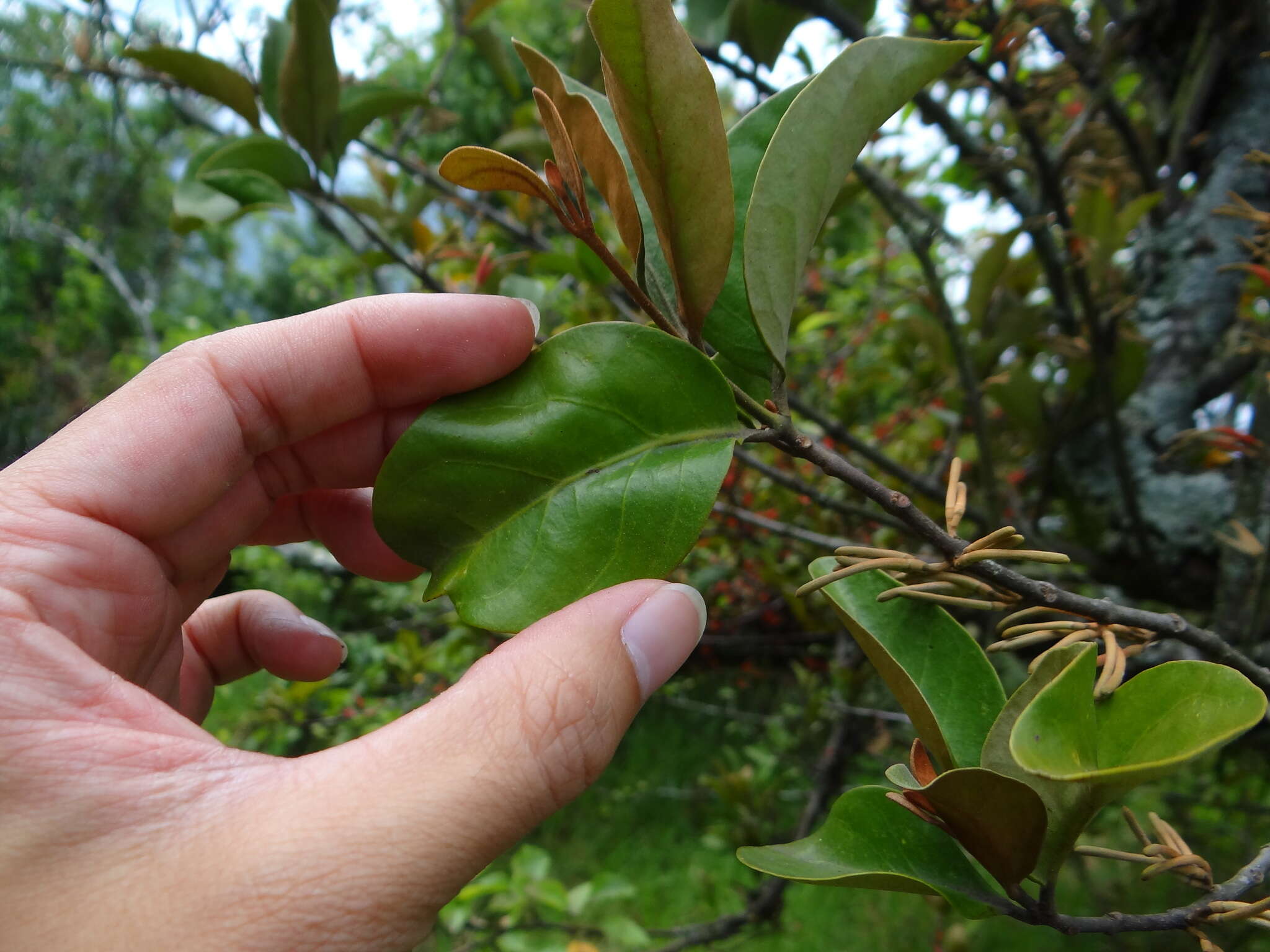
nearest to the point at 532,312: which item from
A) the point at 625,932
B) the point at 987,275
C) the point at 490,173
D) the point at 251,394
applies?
the point at 490,173

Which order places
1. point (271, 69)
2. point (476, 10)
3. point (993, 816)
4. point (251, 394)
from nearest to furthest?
point (993, 816) < point (251, 394) < point (271, 69) < point (476, 10)

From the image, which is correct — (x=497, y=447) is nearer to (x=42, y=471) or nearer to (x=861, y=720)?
(x=42, y=471)

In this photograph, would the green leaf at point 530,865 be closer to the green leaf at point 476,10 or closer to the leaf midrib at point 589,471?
the leaf midrib at point 589,471

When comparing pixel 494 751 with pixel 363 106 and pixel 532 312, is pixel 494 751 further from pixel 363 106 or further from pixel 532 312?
pixel 363 106

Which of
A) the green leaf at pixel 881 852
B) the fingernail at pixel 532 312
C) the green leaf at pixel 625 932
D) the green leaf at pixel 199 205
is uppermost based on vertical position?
the green leaf at pixel 199 205

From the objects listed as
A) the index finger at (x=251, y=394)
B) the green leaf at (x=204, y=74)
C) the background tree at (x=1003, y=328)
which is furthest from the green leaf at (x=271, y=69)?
the index finger at (x=251, y=394)
